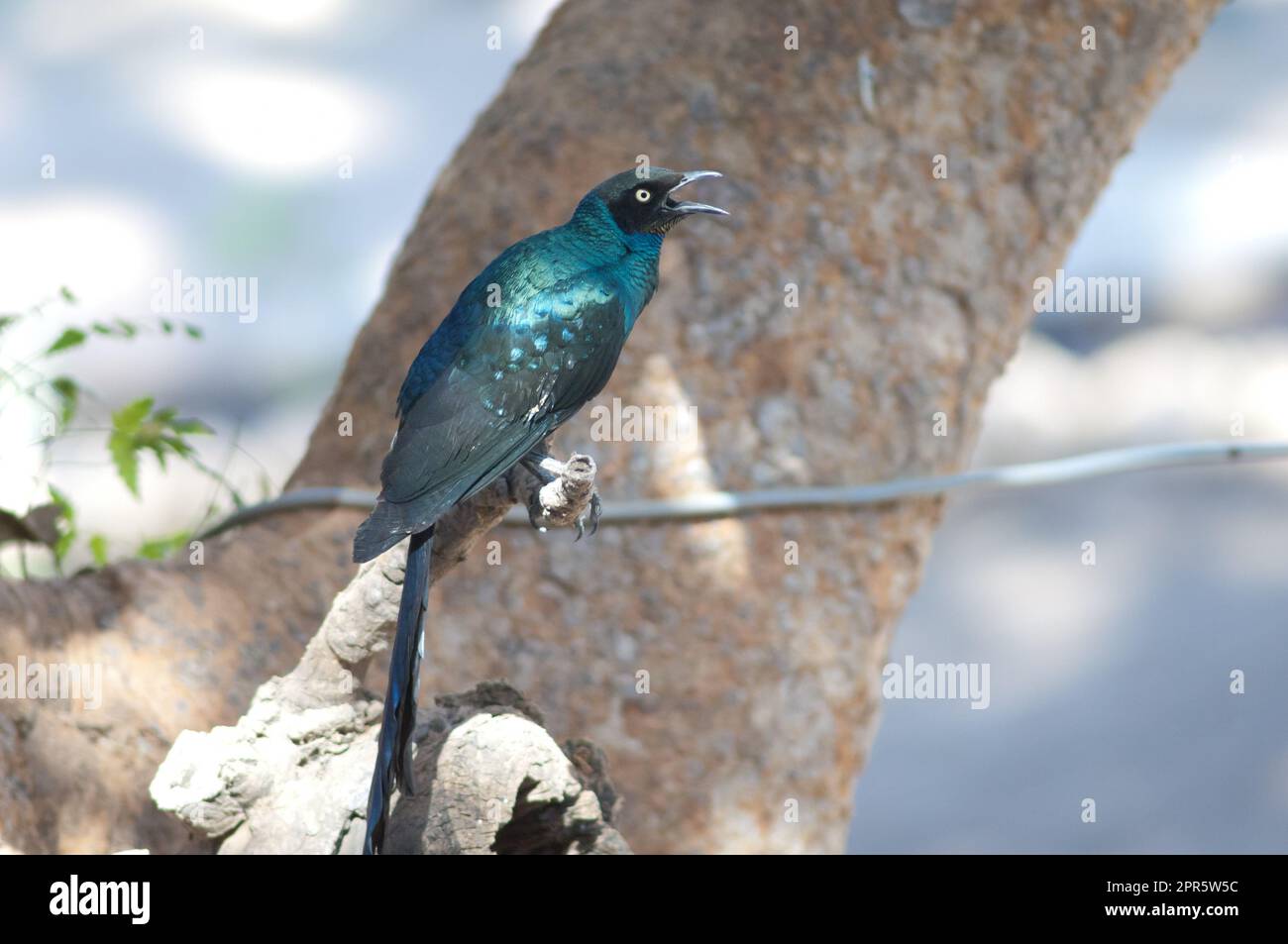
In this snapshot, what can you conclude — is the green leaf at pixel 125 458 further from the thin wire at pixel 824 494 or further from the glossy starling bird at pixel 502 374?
the glossy starling bird at pixel 502 374

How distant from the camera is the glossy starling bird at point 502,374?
162 centimetres

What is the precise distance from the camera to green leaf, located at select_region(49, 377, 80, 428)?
3.24 meters

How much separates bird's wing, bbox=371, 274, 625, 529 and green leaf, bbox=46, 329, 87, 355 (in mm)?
1588

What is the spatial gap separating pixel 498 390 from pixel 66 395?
1.96 meters

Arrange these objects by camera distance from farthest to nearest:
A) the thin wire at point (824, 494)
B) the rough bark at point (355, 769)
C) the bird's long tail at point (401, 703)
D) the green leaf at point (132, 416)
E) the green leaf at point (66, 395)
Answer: the green leaf at point (66, 395) → the green leaf at point (132, 416) → the thin wire at point (824, 494) → the rough bark at point (355, 769) → the bird's long tail at point (401, 703)

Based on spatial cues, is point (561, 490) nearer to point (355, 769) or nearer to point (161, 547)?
point (355, 769)

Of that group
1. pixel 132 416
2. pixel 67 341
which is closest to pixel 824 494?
pixel 132 416

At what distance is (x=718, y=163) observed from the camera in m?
3.34

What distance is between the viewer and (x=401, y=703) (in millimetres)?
1604

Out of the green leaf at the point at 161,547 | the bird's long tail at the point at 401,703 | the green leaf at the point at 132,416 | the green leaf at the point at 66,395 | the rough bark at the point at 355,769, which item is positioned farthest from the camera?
the green leaf at the point at 161,547

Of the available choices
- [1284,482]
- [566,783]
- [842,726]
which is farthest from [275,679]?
[1284,482]

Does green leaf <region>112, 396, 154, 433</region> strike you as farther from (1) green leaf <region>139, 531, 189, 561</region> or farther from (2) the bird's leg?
(2) the bird's leg

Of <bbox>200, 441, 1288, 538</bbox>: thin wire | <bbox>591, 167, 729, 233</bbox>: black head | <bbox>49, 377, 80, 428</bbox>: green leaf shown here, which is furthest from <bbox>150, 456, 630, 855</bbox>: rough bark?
<bbox>49, 377, 80, 428</bbox>: green leaf

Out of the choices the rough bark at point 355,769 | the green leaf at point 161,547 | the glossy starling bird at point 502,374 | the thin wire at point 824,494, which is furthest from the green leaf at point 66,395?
the glossy starling bird at point 502,374
